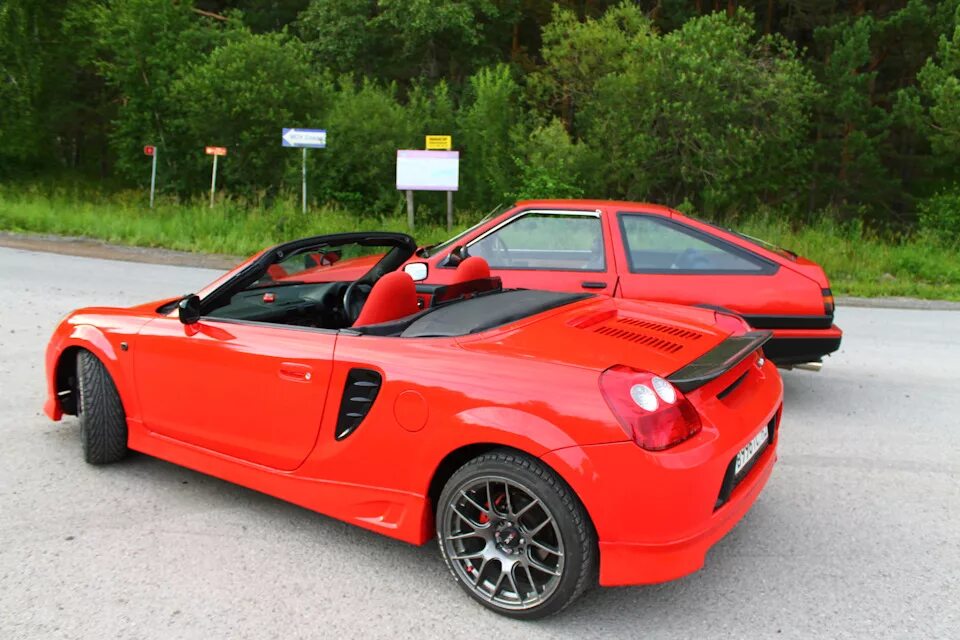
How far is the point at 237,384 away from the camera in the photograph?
3506mm

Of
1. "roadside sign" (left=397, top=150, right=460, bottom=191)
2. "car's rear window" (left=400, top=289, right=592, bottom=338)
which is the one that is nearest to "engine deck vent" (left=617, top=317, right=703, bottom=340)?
"car's rear window" (left=400, top=289, right=592, bottom=338)

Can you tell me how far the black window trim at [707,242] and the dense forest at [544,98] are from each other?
1384 centimetres

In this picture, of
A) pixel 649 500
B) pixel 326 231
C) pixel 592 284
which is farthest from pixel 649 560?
pixel 326 231

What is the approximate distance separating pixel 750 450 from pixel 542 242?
339cm

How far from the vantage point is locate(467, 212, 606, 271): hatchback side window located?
6.01m

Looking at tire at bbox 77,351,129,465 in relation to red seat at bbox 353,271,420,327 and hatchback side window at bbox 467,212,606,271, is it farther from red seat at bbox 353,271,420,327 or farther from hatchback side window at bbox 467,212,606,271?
hatchback side window at bbox 467,212,606,271

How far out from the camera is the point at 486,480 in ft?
9.20

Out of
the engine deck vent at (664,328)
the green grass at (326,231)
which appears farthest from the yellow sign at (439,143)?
the engine deck vent at (664,328)

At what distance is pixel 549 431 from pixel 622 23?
77.2ft

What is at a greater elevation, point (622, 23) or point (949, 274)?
point (622, 23)

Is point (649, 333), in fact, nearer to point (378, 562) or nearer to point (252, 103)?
point (378, 562)

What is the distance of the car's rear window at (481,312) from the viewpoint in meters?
3.20

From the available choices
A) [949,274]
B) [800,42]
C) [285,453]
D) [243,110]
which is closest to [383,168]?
[243,110]

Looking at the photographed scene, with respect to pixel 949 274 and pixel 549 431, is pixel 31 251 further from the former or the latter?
pixel 949 274
